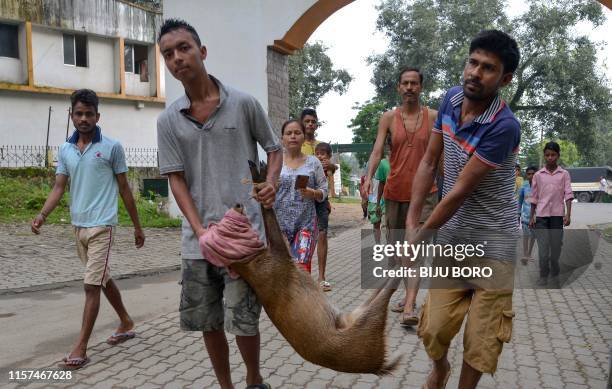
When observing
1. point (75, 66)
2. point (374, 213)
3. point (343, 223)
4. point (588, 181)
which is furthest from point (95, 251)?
point (588, 181)

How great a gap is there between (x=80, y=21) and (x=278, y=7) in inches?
564

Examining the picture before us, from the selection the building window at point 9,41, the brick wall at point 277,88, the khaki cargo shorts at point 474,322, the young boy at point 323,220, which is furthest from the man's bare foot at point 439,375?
the building window at point 9,41

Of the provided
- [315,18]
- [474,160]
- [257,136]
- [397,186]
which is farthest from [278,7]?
[474,160]

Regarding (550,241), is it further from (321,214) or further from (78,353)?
(78,353)

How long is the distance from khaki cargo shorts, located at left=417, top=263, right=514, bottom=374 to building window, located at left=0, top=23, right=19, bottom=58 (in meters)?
20.7

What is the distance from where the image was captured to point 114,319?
495 centimetres

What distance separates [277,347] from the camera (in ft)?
13.6

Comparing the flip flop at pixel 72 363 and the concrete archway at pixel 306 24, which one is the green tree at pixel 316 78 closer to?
the concrete archway at pixel 306 24

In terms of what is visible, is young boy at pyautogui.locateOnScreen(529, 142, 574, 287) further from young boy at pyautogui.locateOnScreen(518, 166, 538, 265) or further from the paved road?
young boy at pyautogui.locateOnScreen(518, 166, 538, 265)

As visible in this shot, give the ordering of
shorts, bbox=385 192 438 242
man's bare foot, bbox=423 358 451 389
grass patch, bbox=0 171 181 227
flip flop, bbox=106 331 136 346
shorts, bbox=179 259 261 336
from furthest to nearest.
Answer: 1. grass patch, bbox=0 171 181 227
2. shorts, bbox=385 192 438 242
3. flip flop, bbox=106 331 136 346
4. man's bare foot, bbox=423 358 451 389
5. shorts, bbox=179 259 261 336

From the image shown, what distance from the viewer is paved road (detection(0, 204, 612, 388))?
3.50m

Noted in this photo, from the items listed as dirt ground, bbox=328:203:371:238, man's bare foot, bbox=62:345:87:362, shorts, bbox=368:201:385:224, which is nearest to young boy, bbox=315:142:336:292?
shorts, bbox=368:201:385:224

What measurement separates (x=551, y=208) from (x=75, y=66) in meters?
19.5

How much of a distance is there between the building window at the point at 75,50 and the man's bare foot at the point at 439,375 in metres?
21.3
